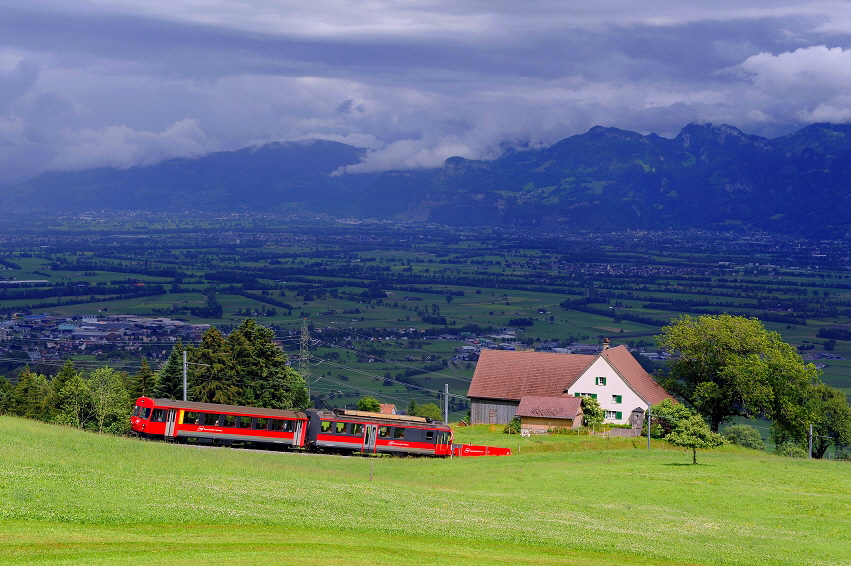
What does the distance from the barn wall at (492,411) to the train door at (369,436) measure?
2115 cm

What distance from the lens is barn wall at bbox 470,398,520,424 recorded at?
237 ft

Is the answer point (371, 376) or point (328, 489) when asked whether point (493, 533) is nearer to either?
point (328, 489)

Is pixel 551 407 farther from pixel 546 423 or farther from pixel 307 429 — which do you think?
pixel 307 429

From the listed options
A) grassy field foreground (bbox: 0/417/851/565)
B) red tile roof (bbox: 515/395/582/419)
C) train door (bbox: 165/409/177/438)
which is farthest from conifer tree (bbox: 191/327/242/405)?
red tile roof (bbox: 515/395/582/419)

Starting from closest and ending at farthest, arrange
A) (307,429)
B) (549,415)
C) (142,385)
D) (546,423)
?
1. (307,429)
2. (549,415)
3. (546,423)
4. (142,385)

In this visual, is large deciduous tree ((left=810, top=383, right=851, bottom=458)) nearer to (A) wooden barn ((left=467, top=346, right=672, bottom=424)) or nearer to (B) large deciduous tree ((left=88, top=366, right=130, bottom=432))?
(A) wooden barn ((left=467, top=346, right=672, bottom=424))

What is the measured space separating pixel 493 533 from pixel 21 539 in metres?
13.5

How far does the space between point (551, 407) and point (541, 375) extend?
24.9 feet

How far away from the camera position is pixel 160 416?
1997 inches

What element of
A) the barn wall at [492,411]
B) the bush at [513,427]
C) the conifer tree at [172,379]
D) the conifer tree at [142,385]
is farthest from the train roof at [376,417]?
the conifer tree at [142,385]

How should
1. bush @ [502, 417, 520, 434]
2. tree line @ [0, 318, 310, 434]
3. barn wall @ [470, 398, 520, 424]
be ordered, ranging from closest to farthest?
tree line @ [0, 318, 310, 434] < bush @ [502, 417, 520, 434] < barn wall @ [470, 398, 520, 424]

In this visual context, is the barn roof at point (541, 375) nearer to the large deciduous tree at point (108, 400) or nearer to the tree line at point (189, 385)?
the tree line at point (189, 385)

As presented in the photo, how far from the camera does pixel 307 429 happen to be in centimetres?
5356

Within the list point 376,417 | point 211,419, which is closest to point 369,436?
point 376,417
